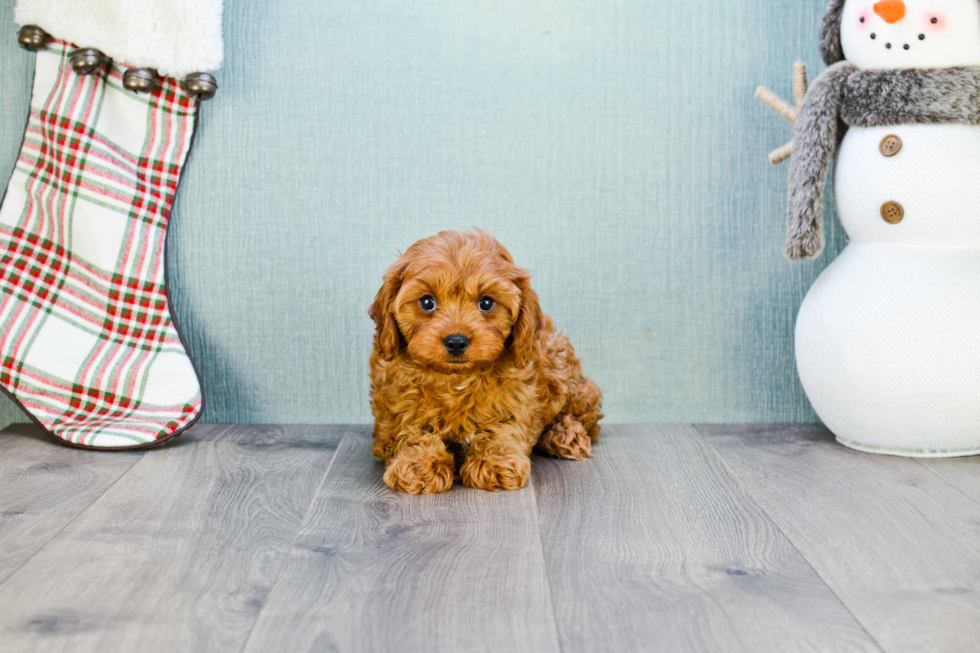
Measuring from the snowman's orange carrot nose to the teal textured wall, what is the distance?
14.0 inches

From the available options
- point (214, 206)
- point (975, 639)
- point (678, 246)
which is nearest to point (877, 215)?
point (678, 246)

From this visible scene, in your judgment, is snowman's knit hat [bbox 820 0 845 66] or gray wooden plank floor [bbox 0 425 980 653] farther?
snowman's knit hat [bbox 820 0 845 66]

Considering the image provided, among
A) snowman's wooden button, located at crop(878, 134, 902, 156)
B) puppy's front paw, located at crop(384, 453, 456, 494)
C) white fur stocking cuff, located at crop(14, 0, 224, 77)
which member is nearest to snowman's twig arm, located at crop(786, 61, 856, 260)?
snowman's wooden button, located at crop(878, 134, 902, 156)

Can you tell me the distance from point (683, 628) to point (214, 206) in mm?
1635

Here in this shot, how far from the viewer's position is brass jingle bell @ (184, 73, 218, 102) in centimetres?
211

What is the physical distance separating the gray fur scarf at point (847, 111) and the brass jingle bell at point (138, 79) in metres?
1.58

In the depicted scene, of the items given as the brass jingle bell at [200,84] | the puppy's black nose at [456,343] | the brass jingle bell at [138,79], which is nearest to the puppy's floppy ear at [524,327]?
the puppy's black nose at [456,343]

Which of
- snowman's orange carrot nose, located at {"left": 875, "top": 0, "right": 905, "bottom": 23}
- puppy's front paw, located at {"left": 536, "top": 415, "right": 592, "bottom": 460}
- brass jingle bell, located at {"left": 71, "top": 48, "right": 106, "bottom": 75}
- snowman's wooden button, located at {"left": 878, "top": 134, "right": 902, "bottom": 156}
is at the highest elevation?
snowman's orange carrot nose, located at {"left": 875, "top": 0, "right": 905, "bottom": 23}

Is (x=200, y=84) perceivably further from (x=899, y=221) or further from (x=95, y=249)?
(x=899, y=221)

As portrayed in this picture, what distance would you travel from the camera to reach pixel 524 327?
176 centimetres

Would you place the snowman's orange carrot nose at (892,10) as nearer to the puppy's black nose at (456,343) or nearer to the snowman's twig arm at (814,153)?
the snowman's twig arm at (814,153)

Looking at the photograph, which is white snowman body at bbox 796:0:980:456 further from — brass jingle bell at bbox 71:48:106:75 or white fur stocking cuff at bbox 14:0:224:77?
brass jingle bell at bbox 71:48:106:75

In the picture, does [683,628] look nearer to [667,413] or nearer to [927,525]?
[927,525]

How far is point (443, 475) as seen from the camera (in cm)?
175
